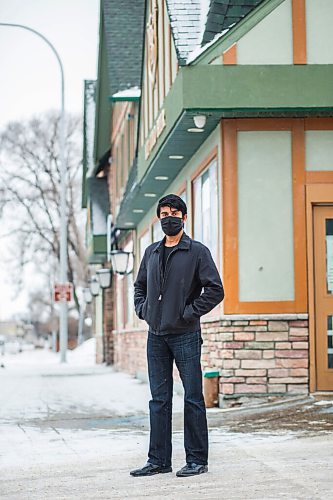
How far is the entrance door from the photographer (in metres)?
12.4

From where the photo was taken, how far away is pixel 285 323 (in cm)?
1241

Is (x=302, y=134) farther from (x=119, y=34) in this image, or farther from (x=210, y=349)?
(x=119, y=34)

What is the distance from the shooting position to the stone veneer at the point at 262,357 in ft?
40.5

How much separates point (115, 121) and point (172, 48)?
47.4ft

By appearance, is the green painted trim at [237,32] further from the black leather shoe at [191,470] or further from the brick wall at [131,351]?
the brick wall at [131,351]

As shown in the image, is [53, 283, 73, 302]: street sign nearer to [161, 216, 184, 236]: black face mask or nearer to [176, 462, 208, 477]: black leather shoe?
[161, 216, 184, 236]: black face mask

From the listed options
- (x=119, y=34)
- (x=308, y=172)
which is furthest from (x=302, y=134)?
(x=119, y=34)

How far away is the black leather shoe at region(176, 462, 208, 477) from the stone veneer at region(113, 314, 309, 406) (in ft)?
16.9

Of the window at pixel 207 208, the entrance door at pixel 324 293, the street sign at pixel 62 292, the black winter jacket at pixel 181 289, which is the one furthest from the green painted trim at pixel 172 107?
the street sign at pixel 62 292

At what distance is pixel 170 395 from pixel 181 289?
0.74 metres

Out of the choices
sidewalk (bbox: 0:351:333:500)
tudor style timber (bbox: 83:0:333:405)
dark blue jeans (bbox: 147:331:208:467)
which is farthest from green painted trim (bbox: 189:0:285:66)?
dark blue jeans (bbox: 147:331:208:467)

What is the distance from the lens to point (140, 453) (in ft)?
28.6

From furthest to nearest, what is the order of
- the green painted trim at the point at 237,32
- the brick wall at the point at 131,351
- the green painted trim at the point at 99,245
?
the green painted trim at the point at 99,245, the brick wall at the point at 131,351, the green painted trim at the point at 237,32

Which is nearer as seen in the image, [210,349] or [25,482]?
A: [25,482]
